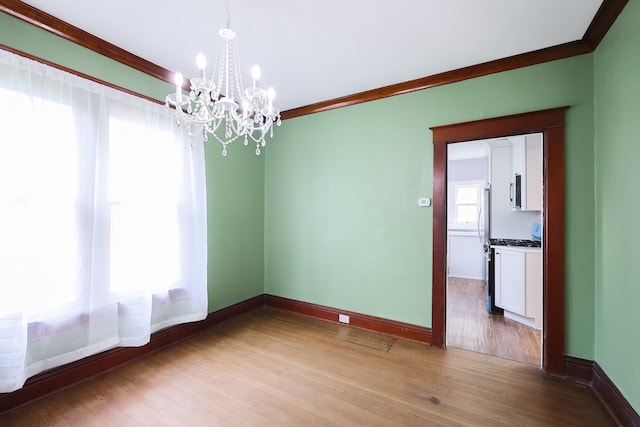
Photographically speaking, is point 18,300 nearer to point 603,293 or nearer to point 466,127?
point 466,127

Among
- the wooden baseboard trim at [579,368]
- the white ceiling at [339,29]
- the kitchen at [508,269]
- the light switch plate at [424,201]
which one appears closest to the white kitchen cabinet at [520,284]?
the kitchen at [508,269]

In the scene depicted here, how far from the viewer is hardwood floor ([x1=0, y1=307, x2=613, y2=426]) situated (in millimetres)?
1812

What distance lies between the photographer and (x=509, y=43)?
7.46 ft

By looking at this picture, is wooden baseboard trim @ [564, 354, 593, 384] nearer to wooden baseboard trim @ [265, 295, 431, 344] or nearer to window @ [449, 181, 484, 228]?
wooden baseboard trim @ [265, 295, 431, 344]

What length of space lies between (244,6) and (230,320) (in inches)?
130

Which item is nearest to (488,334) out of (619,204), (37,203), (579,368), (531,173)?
(579,368)

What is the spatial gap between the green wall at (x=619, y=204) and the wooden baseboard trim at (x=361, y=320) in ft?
4.51

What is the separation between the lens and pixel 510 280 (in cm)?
361

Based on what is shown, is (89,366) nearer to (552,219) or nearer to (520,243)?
(552,219)

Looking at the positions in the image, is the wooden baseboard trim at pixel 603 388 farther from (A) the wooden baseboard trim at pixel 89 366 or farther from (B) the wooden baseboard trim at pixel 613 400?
(A) the wooden baseboard trim at pixel 89 366

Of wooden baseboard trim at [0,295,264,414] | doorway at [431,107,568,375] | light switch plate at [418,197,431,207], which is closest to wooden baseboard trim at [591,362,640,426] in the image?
doorway at [431,107,568,375]

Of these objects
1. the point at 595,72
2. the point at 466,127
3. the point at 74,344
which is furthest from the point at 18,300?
the point at 595,72

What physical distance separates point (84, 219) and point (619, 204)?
3.96 metres

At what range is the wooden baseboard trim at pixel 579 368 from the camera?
220cm
